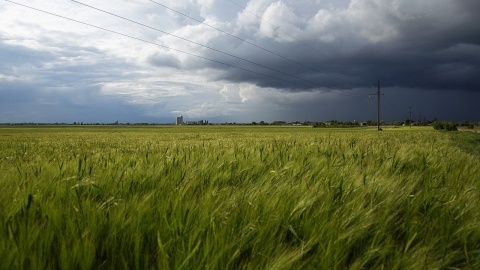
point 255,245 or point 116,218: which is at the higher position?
point 116,218

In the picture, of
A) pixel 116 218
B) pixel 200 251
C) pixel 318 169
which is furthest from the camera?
pixel 318 169

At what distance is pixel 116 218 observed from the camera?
141 centimetres

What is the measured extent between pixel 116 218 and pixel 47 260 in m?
0.32

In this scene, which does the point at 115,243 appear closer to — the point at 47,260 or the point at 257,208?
the point at 47,260

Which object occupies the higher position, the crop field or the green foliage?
the crop field

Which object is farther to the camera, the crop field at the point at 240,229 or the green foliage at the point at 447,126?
the green foliage at the point at 447,126

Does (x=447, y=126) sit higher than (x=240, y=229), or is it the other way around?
(x=240, y=229)

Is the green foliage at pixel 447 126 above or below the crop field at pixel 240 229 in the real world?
below

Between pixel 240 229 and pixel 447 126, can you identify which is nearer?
pixel 240 229

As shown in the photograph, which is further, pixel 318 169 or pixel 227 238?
pixel 318 169

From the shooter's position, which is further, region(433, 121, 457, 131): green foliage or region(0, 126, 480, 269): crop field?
region(433, 121, 457, 131): green foliage

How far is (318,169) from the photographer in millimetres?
3074

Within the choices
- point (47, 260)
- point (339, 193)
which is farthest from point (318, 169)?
point (47, 260)

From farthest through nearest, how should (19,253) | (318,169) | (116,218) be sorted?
(318,169) < (116,218) < (19,253)
